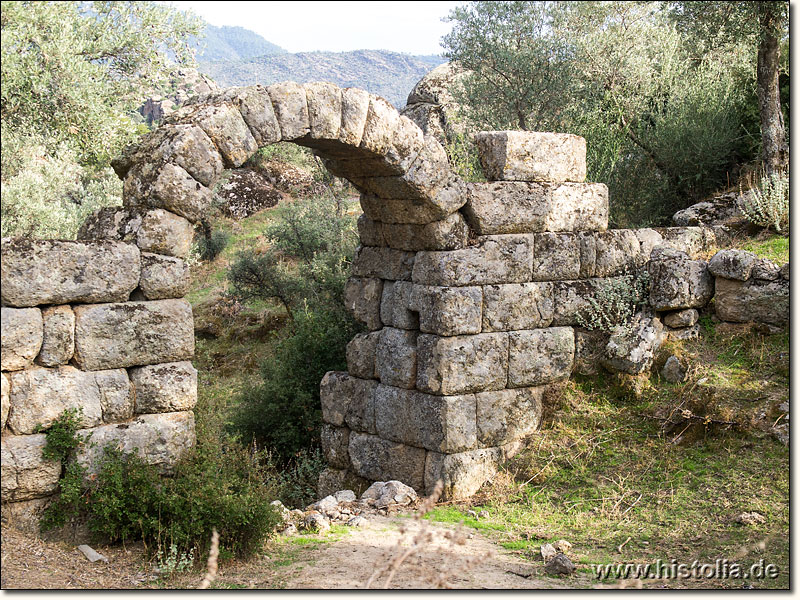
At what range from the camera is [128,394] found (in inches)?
253

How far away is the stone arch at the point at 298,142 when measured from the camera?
659 cm

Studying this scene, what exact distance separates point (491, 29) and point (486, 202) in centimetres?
703

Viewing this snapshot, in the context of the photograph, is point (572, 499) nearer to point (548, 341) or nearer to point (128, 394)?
point (548, 341)

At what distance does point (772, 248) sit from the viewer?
9469mm

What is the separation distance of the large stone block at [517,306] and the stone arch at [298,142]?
1021 mm

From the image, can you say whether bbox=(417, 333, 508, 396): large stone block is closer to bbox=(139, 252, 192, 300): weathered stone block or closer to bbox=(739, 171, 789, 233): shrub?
bbox=(139, 252, 192, 300): weathered stone block

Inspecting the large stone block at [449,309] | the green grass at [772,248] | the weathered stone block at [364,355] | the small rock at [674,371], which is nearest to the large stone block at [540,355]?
the large stone block at [449,309]

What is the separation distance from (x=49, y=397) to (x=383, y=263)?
4.07m

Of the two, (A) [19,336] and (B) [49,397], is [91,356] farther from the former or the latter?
(A) [19,336]

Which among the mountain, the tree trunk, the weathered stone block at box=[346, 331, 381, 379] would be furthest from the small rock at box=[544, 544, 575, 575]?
the mountain

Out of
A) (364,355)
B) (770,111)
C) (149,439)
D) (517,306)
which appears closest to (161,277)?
(149,439)

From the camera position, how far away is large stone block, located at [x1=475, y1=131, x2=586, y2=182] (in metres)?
8.59

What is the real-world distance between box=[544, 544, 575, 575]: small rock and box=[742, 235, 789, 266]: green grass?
458cm

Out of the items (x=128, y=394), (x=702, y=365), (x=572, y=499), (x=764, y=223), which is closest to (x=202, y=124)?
(x=128, y=394)
